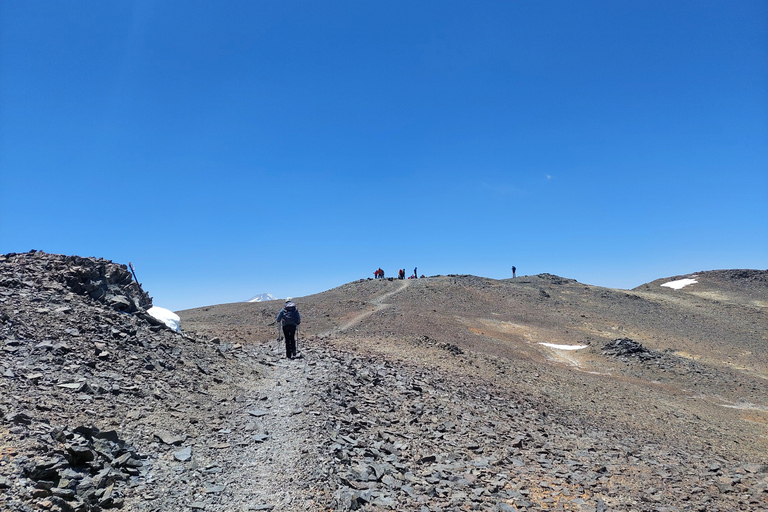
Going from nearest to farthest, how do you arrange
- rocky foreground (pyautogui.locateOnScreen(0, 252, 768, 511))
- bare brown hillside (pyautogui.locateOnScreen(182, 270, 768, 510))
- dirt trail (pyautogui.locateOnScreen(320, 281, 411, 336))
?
1. rocky foreground (pyautogui.locateOnScreen(0, 252, 768, 511))
2. bare brown hillside (pyautogui.locateOnScreen(182, 270, 768, 510))
3. dirt trail (pyautogui.locateOnScreen(320, 281, 411, 336))

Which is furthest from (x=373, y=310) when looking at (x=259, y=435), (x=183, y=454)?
(x=183, y=454)

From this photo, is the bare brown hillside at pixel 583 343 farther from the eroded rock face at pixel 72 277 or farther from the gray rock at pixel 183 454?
the gray rock at pixel 183 454

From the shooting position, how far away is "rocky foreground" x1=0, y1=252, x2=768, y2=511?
23.5 feet

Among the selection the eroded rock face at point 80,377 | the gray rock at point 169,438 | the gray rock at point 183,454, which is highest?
the eroded rock face at point 80,377

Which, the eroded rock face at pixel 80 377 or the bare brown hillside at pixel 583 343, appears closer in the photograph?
the eroded rock face at pixel 80 377

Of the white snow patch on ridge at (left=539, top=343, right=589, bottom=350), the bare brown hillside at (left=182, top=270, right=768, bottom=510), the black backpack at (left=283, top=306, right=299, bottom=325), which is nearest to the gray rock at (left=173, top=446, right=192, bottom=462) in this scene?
the black backpack at (left=283, top=306, right=299, bottom=325)

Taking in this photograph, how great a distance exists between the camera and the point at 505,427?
12.9m

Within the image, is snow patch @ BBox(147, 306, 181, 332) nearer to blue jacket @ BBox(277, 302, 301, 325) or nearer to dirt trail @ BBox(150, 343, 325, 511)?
blue jacket @ BBox(277, 302, 301, 325)

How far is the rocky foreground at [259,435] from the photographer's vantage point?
7148 millimetres

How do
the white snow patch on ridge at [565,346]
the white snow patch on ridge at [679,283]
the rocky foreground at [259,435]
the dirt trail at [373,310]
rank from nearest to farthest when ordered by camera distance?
1. the rocky foreground at [259,435]
2. the dirt trail at [373,310]
3. the white snow patch on ridge at [565,346]
4. the white snow patch on ridge at [679,283]

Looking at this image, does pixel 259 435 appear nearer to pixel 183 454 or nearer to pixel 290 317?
pixel 183 454

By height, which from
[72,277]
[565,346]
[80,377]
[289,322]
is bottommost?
[565,346]

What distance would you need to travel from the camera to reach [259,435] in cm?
959

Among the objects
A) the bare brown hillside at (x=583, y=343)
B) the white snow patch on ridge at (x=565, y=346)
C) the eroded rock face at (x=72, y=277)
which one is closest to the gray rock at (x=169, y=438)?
the eroded rock face at (x=72, y=277)
